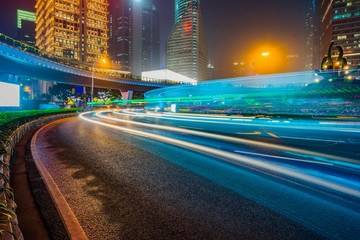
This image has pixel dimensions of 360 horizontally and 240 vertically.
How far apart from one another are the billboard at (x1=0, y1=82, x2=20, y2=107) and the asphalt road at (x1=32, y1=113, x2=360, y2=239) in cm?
2051

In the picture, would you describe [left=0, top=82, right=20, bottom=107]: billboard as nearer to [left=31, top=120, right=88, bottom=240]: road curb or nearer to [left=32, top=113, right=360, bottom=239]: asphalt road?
[left=32, top=113, right=360, bottom=239]: asphalt road

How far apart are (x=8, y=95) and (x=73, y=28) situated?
501ft

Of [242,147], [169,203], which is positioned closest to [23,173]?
[169,203]

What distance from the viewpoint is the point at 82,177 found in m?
4.89

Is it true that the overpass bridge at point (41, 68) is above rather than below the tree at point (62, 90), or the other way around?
above

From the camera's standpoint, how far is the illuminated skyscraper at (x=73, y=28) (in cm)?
13825

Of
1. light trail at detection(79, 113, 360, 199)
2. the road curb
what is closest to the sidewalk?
the road curb

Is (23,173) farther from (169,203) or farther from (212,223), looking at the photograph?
(212,223)

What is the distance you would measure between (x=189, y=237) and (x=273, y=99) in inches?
1393

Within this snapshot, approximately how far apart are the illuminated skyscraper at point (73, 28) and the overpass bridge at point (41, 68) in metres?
105

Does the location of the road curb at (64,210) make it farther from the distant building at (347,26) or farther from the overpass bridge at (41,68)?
the distant building at (347,26)

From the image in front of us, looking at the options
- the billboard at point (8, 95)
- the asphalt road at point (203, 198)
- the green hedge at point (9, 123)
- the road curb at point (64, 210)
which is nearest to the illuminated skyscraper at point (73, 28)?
the billboard at point (8, 95)

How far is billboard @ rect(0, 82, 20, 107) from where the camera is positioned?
20.8m

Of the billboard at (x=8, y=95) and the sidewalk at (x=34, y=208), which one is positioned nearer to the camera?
the sidewalk at (x=34, y=208)
